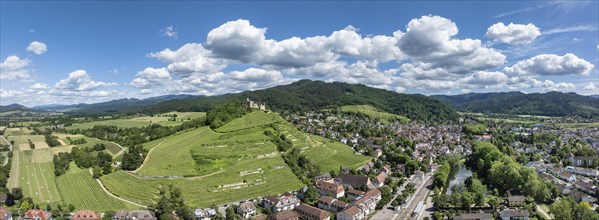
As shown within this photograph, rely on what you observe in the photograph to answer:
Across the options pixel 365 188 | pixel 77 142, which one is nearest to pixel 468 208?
pixel 365 188

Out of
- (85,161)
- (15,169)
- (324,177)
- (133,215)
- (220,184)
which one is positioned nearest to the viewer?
(133,215)

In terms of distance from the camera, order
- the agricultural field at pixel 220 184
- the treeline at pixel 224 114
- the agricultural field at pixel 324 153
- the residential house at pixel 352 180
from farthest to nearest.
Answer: the treeline at pixel 224 114
the agricultural field at pixel 324 153
the residential house at pixel 352 180
the agricultural field at pixel 220 184

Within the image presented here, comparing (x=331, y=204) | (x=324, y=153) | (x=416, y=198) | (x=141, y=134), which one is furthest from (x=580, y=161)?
(x=141, y=134)

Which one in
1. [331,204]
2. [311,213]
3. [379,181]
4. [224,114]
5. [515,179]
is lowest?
[331,204]

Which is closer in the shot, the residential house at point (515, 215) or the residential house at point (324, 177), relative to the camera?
the residential house at point (515, 215)

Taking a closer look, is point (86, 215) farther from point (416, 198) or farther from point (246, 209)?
point (416, 198)

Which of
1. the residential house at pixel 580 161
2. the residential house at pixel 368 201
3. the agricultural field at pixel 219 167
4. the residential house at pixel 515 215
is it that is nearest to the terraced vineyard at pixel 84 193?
the agricultural field at pixel 219 167

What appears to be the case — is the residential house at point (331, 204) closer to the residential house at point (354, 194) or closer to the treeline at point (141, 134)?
the residential house at point (354, 194)

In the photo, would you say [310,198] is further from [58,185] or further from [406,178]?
[58,185]

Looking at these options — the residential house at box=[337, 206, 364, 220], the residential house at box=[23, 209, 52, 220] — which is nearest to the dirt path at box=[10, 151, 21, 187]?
the residential house at box=[23, 209, 52, 220]
